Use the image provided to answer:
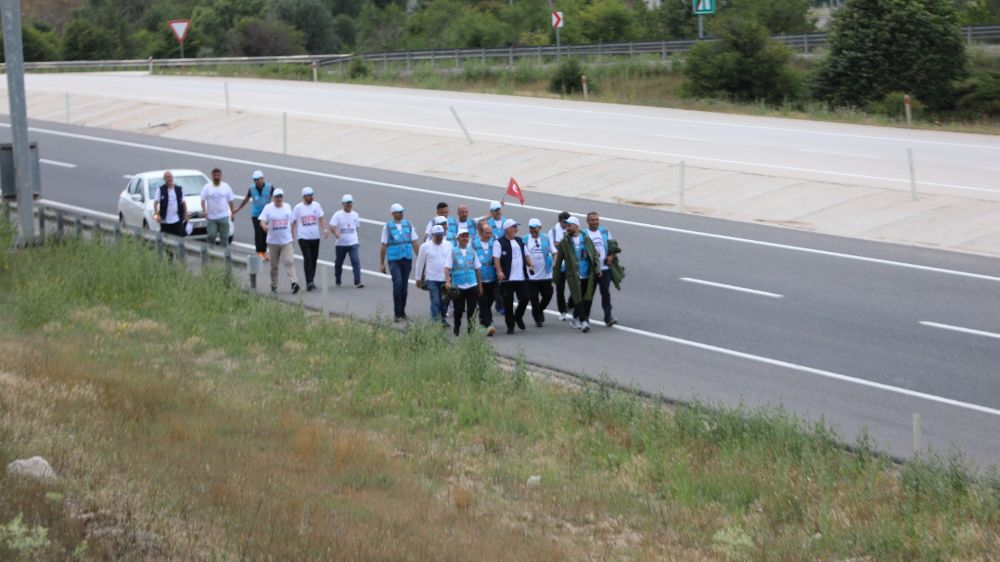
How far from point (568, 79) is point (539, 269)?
33.0 meters

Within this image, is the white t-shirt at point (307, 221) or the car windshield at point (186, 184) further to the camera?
the car windshield at point (186, 184)

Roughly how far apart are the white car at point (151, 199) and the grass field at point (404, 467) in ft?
23.8

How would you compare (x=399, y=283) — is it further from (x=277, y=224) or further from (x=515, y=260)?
(x=277, y=224)

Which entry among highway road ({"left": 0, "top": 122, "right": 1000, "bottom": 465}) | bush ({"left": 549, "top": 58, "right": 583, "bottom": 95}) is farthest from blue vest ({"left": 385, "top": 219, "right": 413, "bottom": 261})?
bush ({"left": 549, "top": 58, "right": 583, "bottom": 95})

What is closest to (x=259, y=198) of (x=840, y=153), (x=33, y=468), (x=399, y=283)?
(x=399, y=283)

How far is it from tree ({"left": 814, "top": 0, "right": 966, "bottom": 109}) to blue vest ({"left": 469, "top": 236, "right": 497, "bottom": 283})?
31.5m

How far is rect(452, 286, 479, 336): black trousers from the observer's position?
56.1ft

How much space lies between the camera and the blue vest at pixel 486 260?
57.0ft

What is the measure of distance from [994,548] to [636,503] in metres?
2.97

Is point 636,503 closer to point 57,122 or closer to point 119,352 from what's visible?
point 119,352

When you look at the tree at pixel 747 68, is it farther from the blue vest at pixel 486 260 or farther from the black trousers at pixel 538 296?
the blue vest at pixel 486 260

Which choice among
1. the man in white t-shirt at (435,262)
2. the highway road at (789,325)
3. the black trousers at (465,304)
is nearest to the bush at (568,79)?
the highway road at (789,325)

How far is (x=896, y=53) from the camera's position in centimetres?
4544

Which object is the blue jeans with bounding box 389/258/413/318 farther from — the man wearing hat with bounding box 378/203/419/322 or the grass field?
the grass field
